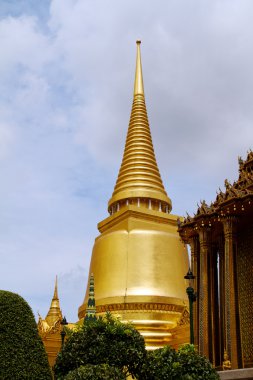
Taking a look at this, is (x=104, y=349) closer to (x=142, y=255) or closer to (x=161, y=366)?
(x=161, y=366)

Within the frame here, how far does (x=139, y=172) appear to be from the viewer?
3581cm

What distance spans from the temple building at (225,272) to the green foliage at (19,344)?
6571 millimetres

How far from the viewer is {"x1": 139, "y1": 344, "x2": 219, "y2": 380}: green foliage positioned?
1168 centimetres

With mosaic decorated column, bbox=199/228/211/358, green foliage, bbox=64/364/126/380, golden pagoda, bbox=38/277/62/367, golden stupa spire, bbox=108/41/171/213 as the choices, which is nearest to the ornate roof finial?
golden pagoda, bbox=38/277/62/367

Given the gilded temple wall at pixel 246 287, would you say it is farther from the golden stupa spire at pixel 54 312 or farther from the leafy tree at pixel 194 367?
the golden stupa spire at pixel 54 312

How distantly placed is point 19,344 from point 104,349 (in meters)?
2.05

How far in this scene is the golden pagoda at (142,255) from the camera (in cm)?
2947

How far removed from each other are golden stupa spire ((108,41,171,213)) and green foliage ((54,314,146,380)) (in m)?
22.1

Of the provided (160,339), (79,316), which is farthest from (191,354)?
(79,316)

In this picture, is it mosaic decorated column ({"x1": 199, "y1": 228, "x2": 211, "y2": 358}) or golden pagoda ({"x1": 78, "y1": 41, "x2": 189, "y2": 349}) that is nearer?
mosaic decorated column ({"x1": 199, "y1": 228, "x2": 211, "y2": 358})

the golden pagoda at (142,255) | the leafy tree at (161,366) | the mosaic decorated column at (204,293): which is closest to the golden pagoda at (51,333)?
the golden pagoda at (142,255)

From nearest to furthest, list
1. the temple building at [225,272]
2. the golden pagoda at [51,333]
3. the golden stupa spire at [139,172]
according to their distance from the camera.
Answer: the temple building at [225,272], the golden pagoda at [51,333], the golden stupa spire at [139,172]

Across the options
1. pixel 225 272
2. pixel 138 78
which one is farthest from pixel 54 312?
pixel 225 272

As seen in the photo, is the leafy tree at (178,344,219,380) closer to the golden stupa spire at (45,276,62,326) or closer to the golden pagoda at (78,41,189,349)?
the golden pagoda at (78,41,189,349)
